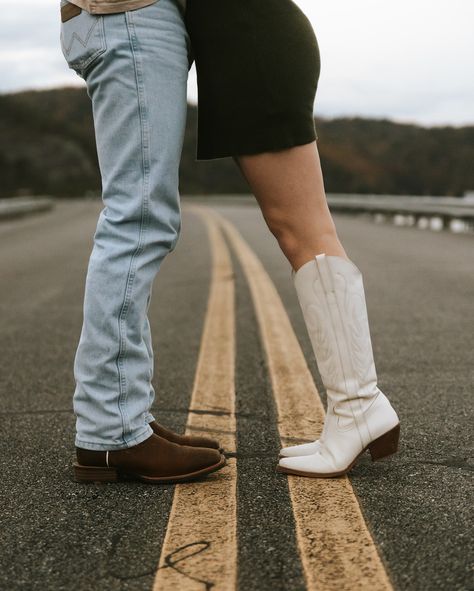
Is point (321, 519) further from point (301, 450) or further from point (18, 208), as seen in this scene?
point (18, 208)

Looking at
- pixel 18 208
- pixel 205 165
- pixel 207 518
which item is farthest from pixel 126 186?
pixel 205 165

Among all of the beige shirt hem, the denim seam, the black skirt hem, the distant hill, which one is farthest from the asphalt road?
the distant hill

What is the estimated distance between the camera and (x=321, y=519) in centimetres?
204

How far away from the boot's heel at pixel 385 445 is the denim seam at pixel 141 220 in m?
0.66

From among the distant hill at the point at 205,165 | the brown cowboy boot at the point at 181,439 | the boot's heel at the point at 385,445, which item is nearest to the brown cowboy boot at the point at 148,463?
the brown cowboy boot at the point at 181,439

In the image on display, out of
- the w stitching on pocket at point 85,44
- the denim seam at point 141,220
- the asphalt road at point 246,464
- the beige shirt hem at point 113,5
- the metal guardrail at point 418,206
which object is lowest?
the metal guardrail at point 418,206

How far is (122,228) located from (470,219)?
14824mm

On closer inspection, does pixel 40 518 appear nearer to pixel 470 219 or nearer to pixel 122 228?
pixel 122 228

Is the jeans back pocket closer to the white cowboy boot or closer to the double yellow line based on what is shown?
the white cowboy boot

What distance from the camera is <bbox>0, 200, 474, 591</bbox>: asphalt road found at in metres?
1.81

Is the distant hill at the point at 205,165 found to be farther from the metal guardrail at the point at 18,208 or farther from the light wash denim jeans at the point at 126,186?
the light wash denim jeans at the point at 126,186

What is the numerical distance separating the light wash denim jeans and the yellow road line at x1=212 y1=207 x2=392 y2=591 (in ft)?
1.70

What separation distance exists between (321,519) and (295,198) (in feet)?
2.70

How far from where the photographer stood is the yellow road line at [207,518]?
1.75m
